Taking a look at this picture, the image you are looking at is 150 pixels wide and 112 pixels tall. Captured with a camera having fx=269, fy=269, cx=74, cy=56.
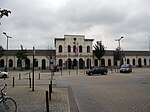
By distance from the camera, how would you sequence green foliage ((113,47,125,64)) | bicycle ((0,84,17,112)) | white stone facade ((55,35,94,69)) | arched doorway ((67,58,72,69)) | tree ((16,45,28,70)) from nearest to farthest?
bicycle ((0,84,17,112)) → green foliage ((113,47,125,64)) → tree ((16,45,28,70)) → arched doorway ((67,58,72,69)) → white stone facade ((55,35,94,69))

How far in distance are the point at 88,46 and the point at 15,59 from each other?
2261 cm

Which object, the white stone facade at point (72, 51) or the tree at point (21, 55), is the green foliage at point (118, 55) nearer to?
the white stone facade at point (72, 51)

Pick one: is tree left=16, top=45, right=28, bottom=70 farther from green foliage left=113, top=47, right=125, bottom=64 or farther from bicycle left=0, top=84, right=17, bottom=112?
bicycle left=0, top=84, right=17, bottom=112

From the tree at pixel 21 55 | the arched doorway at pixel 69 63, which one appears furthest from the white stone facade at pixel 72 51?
the tree at pixel 21 55

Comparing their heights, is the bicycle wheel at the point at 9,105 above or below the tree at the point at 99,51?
below

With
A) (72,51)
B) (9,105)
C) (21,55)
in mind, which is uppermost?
(72,51)

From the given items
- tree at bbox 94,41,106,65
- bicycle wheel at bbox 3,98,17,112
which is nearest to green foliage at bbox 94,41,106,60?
tree at bbox 94,41,106,65

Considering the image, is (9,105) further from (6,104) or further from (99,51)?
(99,51)

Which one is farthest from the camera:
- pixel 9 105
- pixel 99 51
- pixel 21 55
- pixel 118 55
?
pixel 99 51

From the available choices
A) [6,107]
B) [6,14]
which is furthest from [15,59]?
[6,107]

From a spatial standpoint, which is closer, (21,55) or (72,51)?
(21,55)

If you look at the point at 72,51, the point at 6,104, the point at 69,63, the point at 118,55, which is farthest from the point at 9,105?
the point at 72,51

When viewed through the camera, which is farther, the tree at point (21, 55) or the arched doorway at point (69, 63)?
the arched doorway at point (69, 63)

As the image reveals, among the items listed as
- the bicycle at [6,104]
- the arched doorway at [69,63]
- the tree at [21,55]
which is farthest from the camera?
the arched doorway at [69,63]
